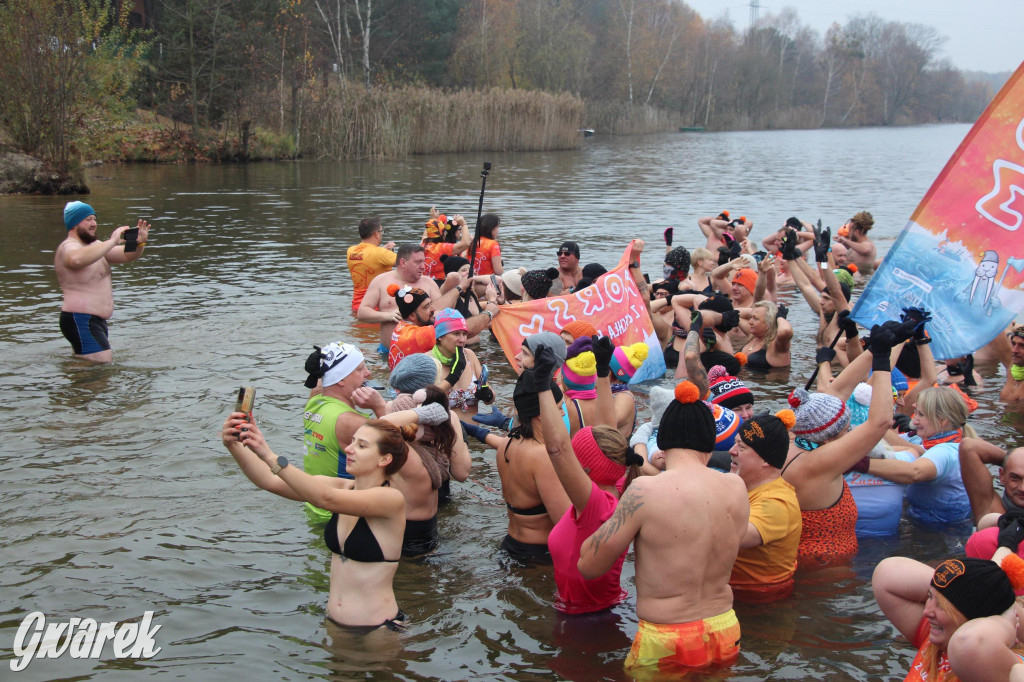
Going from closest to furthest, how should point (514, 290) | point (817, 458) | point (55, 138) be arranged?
point (817, 458) → point (514, 290) → point (55, 138)

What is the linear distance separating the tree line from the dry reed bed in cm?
24

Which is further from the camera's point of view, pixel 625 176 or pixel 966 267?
pixel 625 176

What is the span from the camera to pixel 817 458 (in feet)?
15.6

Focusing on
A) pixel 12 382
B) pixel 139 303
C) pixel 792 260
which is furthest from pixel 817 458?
pixel 139 303

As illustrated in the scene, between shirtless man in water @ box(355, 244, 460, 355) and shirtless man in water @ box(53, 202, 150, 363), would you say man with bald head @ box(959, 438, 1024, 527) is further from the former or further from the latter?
shirtless man in water @ box(53, 202, 150, 363)

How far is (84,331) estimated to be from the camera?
9289mm

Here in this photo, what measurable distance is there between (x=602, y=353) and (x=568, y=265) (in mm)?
5756

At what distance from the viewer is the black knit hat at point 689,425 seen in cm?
370

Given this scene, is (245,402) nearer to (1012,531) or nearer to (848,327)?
(1012,531)

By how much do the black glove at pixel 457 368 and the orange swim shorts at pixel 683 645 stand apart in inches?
107

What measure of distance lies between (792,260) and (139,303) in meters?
9.44

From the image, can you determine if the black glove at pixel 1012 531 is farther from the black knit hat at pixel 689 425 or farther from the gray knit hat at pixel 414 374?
the gray knit hat at pixel 414 374

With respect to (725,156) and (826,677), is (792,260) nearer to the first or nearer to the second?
(826,677)

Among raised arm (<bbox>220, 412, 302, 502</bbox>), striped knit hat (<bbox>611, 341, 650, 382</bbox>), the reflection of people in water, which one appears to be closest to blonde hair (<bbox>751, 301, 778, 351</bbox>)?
striped knit hat (<bbox>611, 341, 650, 382</bbox>)
